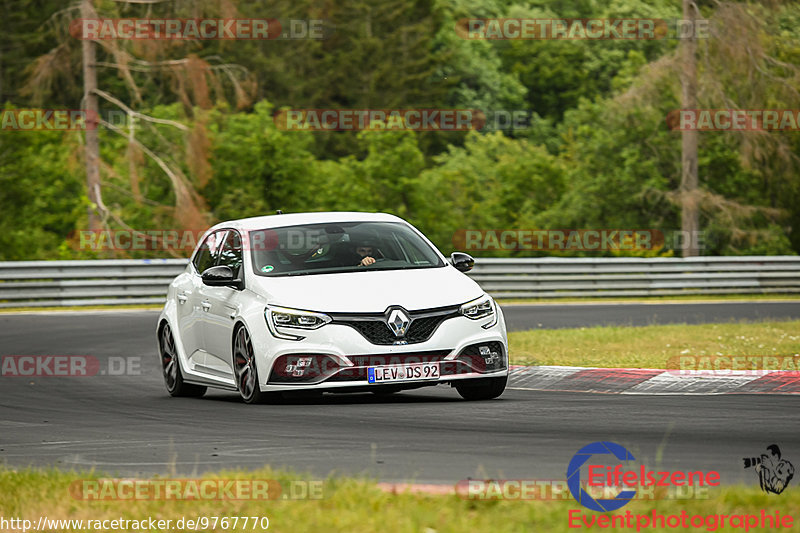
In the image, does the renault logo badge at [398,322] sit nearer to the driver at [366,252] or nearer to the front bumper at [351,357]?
the front bumper at [351,357]

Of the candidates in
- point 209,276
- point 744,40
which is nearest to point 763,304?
point 744,40

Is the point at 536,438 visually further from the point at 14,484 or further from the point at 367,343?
the point at 14,484

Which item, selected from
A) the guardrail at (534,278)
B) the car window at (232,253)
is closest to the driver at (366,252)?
the car window at (232,253)

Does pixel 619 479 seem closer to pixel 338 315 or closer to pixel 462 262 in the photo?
pixel 338 315

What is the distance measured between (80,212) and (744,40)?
22314 millimetres

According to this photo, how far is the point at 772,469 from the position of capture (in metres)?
7.56

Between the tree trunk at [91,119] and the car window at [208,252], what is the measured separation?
73.6 ft

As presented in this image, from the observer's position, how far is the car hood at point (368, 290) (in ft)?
37.7

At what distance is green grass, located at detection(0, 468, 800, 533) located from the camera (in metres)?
6.06

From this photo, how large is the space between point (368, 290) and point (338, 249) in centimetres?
104

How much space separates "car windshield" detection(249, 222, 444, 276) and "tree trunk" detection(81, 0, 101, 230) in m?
23.8

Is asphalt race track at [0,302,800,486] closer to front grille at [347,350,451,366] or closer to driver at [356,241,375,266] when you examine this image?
front grille at [347,350,451,366]

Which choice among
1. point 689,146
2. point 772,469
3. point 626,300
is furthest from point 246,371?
point 689,146

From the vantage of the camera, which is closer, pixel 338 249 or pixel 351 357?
pixel 351 357
